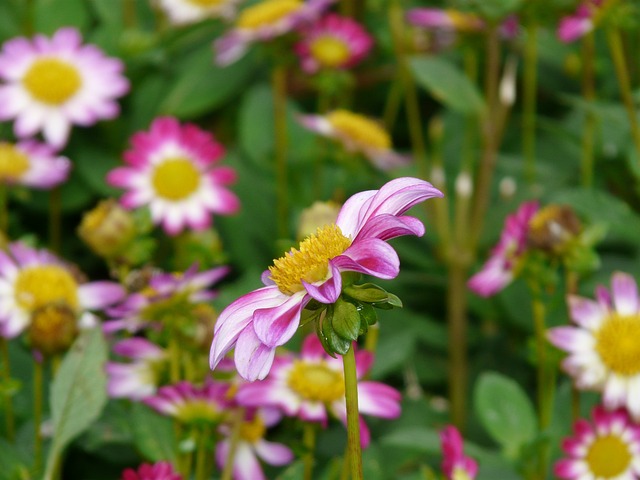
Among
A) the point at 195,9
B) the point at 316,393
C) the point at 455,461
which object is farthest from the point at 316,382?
the point at 195,9

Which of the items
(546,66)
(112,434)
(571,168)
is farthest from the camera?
(546,66)

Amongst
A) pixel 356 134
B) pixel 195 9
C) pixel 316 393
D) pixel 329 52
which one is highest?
pixel 195 9

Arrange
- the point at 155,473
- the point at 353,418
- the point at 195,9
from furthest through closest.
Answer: the point at 195,9, the point at 155,473, the point at 353,418

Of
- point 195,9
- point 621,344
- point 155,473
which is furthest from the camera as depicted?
point 195,9

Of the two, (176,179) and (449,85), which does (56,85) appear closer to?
(176,179)

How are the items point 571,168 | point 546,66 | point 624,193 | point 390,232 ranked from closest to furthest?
1. point 390,232
2. point 624,193
3. point 571,168
4. point 546,66

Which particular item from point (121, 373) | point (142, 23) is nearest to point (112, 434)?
point (121, 373)

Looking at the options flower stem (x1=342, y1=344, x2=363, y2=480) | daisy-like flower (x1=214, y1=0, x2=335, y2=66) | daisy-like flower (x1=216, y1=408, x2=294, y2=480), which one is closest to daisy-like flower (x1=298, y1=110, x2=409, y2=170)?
daisy-like flower (x1=214, y1=0, x2=335, y2=66)

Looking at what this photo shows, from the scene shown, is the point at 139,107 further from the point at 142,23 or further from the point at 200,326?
the point at 200,326
